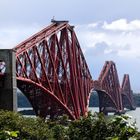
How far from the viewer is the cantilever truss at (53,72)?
74306 millimetres

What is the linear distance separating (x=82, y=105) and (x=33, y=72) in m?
28.7

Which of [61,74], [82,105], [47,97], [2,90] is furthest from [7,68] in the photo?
[82,105]

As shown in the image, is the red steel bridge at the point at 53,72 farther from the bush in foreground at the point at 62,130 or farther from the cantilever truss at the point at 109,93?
the cantilever truss at the point at 109,93

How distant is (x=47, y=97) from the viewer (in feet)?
277

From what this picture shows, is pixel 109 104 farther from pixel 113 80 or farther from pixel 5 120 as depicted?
pixel 5 120

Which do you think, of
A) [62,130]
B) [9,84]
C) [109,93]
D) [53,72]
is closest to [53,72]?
[53,72]

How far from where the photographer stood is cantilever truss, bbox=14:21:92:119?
74.3 meters

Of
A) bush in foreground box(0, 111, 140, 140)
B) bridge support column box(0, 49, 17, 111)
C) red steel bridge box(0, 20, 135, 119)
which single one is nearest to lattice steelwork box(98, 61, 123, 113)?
red steel bridge box(0, 20, 135, 119)

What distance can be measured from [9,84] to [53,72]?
2660 cm

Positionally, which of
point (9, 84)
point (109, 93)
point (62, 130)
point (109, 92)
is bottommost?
point (62, 130)

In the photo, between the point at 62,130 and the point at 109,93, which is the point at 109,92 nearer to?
the point at 109,93

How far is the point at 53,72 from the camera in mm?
86750

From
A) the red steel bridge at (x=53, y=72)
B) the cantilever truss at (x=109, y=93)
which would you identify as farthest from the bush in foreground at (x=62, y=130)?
the cantilever truss at (x=109, y=93)

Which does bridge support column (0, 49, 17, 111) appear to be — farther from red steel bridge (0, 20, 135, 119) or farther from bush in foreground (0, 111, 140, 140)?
bush in foreground (0, 111, 140, 140)
